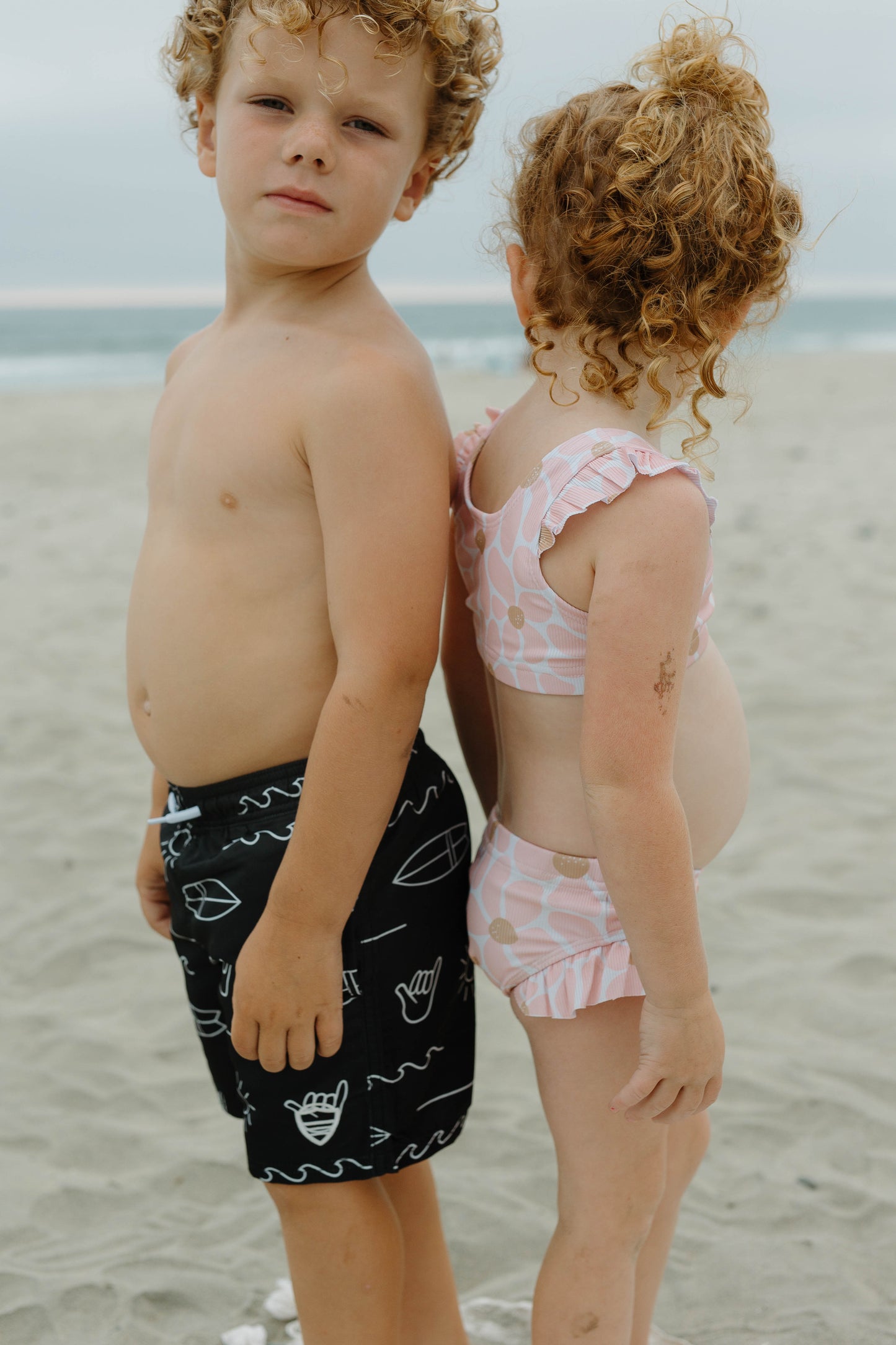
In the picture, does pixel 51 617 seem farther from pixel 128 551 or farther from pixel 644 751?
pixel 644 751

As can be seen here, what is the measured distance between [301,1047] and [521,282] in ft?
3.20

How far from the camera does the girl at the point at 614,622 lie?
1.26 metres

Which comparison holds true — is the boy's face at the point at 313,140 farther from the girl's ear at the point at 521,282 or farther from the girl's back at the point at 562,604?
the girl's back at the point at 562,604

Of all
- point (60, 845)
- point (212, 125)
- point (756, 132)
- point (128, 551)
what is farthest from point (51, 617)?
point (756, 132)

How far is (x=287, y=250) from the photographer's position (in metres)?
1.40

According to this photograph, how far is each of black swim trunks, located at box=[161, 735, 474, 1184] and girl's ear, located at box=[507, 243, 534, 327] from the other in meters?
0.60

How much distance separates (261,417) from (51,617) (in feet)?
15.3

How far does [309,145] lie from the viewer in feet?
4.37

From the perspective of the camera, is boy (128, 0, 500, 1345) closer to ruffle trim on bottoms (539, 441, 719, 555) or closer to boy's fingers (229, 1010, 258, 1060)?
boy's fingers (229, 1010, 258, 1060)

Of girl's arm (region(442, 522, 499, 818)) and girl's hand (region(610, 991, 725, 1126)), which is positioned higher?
girl's arm (region(442, 522, 499, 818))

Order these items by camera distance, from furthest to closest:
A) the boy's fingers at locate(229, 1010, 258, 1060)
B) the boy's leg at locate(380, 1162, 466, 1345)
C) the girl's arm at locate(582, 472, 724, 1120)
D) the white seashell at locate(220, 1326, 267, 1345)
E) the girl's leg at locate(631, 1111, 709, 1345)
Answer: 1. the white seashell at locate(220, 1326, 267, 1345)
2. the boy's leg at locate(380, 1162, 466, 1345)
3. the girl's leg at locate(631, 1111, 709, 1345)
4. the boy's fingers at locate(229, 1010, 258, 1060)
5. the girl's arm at locate(582, 472, 724, 1120)

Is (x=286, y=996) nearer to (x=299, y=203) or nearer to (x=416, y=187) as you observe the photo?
(x=299, y=203)

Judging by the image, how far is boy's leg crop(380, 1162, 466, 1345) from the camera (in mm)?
1783

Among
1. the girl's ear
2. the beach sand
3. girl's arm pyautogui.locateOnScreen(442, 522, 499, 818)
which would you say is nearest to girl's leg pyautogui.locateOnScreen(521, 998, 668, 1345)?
girl's arm pyautogui.locateOnScreen(442, 522, 499, 818)
